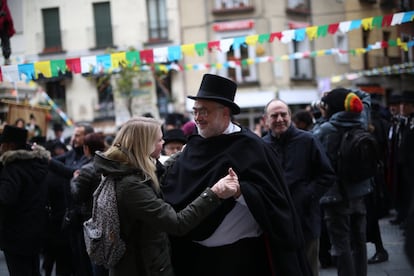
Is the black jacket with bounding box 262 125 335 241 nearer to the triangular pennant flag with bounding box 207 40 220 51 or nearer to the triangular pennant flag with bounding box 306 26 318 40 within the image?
the triangular pennant flag with bounding box 306 26 318 40

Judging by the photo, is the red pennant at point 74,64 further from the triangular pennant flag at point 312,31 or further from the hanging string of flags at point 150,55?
the triangular pennant flag at point 312,31

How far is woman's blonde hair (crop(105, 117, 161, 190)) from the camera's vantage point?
3.27m

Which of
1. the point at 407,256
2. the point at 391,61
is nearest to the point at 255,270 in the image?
the point at 407,256

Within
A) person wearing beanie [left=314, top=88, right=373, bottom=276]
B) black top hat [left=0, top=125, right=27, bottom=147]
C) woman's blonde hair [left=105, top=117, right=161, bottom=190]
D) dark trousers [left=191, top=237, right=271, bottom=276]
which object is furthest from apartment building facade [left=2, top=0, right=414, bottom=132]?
dark trousers [left=191, top=237, right=271, bottom=276]

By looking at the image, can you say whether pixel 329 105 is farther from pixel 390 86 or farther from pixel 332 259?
pixel 390 86

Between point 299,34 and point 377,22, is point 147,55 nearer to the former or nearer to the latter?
point 299,34

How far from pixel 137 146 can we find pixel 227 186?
69 centimetres

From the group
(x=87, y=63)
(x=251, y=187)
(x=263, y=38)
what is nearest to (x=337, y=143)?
(x=251, y=187)

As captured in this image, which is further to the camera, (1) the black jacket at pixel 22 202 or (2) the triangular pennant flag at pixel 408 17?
(2) the triangular pennant flag at pixel 408 17

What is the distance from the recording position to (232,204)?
10.4ft

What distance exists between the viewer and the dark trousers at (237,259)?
321 cm

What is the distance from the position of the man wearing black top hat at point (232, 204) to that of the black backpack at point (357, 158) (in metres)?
2.18

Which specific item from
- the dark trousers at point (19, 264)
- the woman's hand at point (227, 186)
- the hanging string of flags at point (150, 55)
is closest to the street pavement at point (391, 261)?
the hanging string of flags at point (150, 55)

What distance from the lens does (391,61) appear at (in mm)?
24094
